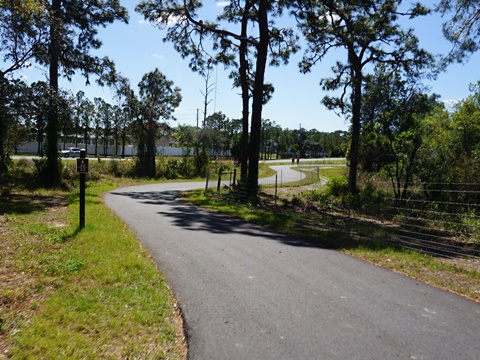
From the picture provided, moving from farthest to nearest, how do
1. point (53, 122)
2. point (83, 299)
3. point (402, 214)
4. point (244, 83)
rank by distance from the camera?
point (244, 83)
point (53, 122)
point (402, 214)
point (83, 299)

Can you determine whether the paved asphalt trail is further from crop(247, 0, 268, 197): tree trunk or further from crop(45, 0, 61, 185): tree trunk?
crop(45, 0, 61, 185): tree trunk

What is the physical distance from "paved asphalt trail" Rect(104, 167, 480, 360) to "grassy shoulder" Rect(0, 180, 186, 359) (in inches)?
14.2

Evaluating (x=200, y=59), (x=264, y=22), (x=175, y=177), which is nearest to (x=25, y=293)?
(x=264, y=22)

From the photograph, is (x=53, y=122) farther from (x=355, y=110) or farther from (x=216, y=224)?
(x=355, y=110)

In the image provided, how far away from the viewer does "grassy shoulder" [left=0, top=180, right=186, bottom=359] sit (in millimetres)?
3877

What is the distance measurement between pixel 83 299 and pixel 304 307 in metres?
2.93

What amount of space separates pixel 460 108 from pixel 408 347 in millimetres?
16911

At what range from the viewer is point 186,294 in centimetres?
573

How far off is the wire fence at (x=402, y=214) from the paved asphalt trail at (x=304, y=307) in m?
2.79

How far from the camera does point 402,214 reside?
14.1m

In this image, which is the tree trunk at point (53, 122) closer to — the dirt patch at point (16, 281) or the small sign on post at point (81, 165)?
the dirt patch at point (16, 281)

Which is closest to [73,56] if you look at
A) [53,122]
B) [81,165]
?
[53,122]

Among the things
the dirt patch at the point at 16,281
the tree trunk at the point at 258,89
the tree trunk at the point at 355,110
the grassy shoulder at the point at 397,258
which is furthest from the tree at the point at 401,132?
the dirt patch at the point at 16,281

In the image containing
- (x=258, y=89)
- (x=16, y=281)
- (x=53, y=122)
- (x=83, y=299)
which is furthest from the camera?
(x=53, y=122)
